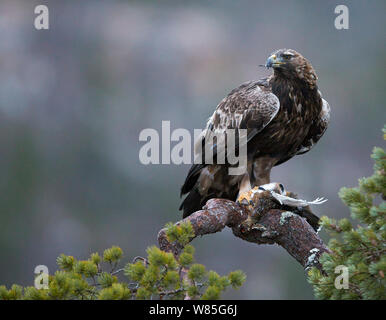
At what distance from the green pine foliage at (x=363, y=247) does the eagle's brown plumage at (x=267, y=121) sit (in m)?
1.34

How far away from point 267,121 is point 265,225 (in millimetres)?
590

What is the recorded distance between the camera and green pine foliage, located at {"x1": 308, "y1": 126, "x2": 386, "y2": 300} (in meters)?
1.66

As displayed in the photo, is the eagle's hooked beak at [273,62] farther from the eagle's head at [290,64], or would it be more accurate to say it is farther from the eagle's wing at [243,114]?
the eagle's wing at [243,114]

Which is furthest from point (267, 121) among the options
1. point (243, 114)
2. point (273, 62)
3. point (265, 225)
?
point (265, 225)

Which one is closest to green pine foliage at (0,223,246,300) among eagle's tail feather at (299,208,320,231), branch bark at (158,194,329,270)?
branch bark at (158,194,329,270)

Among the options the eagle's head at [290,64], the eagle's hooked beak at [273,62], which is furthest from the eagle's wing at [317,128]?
the eagle's hooked beak at [273,62]

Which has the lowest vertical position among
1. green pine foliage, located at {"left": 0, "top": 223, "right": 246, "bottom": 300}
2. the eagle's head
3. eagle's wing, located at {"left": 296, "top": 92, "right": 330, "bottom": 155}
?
green pine foliage, located at {"left": 0, "top": 223, "right": 246, "bottom": 300}

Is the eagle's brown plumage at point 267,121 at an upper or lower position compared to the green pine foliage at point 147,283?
upper

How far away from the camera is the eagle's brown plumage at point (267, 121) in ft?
10.1

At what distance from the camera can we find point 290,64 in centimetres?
307

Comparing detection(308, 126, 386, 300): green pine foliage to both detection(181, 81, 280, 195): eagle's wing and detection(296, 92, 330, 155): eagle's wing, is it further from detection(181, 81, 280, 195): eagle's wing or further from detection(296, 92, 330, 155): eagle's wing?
detection(296, 92, 330, 155): eagle's wing

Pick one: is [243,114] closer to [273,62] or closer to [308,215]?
[273,62]

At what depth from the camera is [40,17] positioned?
30.1 feet
